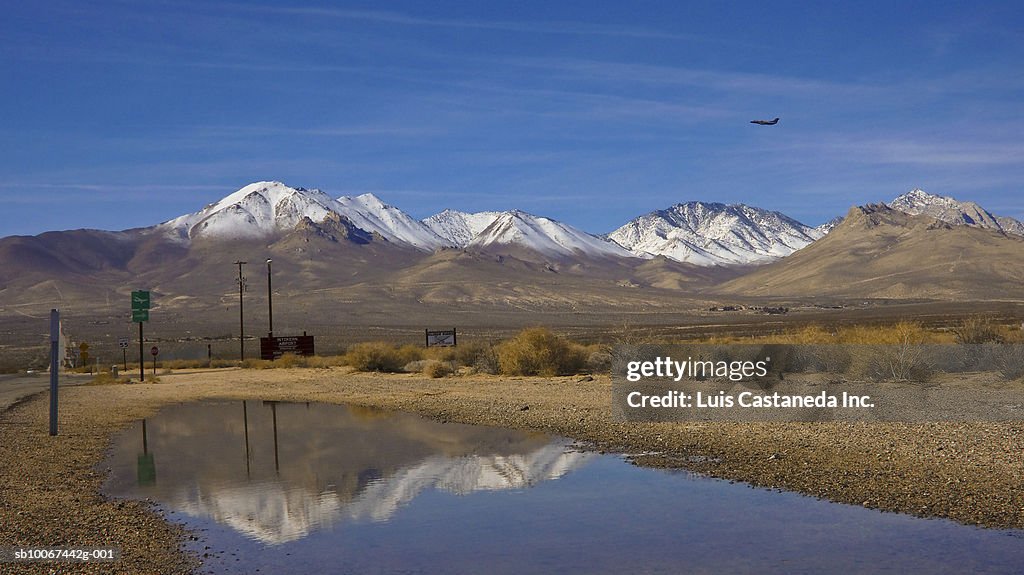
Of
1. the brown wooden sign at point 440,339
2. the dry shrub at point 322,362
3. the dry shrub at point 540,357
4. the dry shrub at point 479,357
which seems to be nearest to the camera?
the dry shrub at point 540,357

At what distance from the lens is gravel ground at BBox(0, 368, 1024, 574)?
12383 mm

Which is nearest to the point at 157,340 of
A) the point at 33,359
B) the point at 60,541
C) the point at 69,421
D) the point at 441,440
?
the point at 33,359

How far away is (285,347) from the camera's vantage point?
52281 mm

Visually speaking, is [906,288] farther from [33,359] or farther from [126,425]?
[126,425]

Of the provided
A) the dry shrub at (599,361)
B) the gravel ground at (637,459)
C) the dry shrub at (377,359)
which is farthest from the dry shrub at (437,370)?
the gravel ground at (637,459)

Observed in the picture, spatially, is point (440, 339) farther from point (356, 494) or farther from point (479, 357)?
point (356, 494)

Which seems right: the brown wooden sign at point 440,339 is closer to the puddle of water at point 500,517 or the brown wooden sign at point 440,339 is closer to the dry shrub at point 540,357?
the dry shrub at point 540,357

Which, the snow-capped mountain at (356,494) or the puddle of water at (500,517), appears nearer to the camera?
the puddle of water at (500,517)

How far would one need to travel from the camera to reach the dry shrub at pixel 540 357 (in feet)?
119

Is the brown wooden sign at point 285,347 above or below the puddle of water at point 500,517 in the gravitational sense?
above

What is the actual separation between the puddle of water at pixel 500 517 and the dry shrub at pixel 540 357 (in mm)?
15074

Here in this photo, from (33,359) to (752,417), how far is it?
53749 millimetres

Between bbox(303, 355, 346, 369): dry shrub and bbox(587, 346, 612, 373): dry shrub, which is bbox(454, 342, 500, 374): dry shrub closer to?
bbox(587, 346, 612, 373): dry shrub

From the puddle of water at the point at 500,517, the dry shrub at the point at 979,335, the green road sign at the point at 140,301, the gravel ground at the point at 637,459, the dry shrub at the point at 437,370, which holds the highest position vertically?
the green road sign at the point at 140,301
